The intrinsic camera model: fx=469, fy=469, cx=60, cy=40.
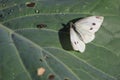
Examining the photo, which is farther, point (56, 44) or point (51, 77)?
point (56, 44)

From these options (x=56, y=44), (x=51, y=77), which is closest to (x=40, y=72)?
(x=51, y=77)

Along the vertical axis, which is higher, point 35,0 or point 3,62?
point 35,0

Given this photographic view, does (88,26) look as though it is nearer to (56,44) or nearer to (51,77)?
(56,44)

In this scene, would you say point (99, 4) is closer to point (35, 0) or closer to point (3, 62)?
point (35, 0)

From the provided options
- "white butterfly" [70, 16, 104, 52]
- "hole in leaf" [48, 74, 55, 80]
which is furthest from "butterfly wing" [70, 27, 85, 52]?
"hole in leaf" [48, 74, 55, 80]

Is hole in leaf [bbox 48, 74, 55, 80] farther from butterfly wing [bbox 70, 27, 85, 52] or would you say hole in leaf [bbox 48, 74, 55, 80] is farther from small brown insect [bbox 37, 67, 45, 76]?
butterfly wing [bbox 70, 27, 85, 52]

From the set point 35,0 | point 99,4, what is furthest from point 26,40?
point 99,4

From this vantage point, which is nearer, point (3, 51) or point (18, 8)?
point (3, 51)
